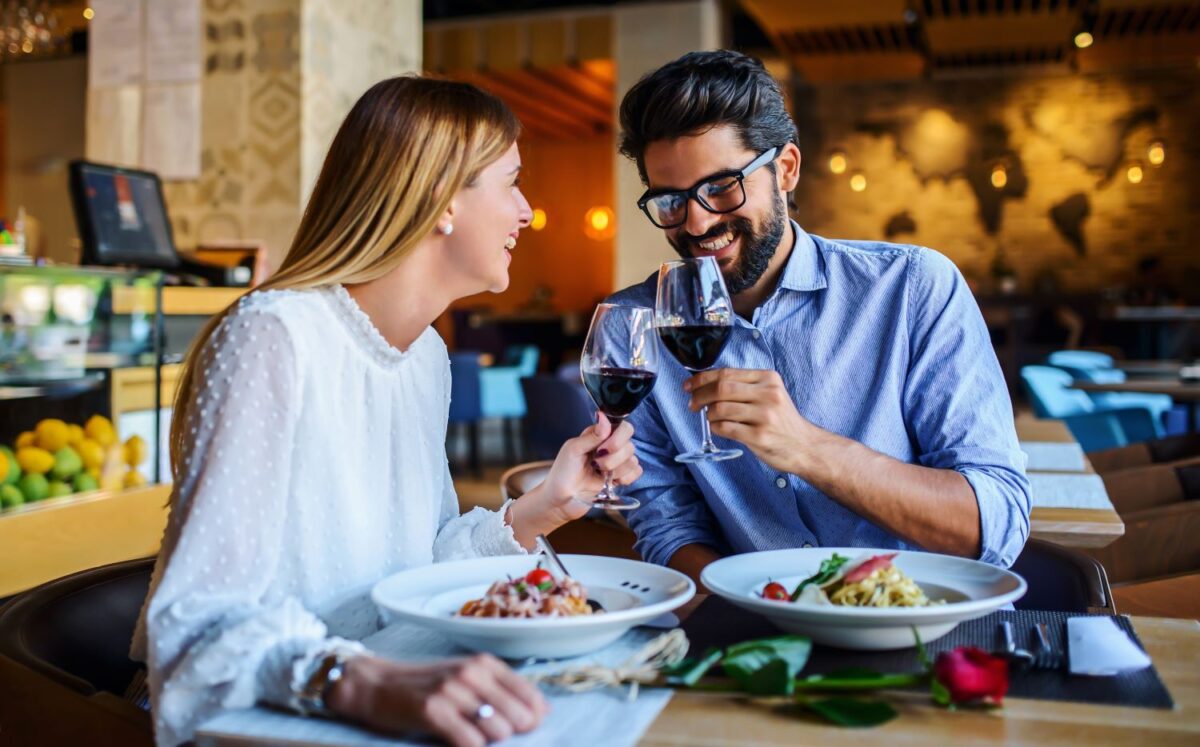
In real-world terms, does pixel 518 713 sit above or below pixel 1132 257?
below

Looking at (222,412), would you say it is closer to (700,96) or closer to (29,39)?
(700,96)

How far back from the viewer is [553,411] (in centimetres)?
506

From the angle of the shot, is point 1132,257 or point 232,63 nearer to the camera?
point 232,63

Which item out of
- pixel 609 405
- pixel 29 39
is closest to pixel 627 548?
pixel 609 405

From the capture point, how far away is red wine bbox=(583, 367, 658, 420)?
1.43 metres

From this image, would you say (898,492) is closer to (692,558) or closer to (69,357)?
(692,558)

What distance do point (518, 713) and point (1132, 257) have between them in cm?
1388

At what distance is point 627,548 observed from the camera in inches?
88.3

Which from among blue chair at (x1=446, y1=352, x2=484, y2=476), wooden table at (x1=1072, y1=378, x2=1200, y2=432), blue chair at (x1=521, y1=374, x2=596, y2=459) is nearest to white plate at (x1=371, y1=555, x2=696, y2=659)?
blue chair at (x1=521, y1=374, x2=596, y2=459)

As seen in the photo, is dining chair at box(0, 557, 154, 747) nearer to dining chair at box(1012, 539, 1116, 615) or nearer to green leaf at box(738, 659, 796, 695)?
green leaf at box(738, 659, 796, 695)

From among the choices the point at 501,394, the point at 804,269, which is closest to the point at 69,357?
the point at 804,269

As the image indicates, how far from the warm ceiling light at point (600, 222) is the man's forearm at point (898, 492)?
13666 mm

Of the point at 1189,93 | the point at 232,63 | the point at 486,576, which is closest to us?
the point at 486,576

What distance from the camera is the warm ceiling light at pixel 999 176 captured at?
520 inches
